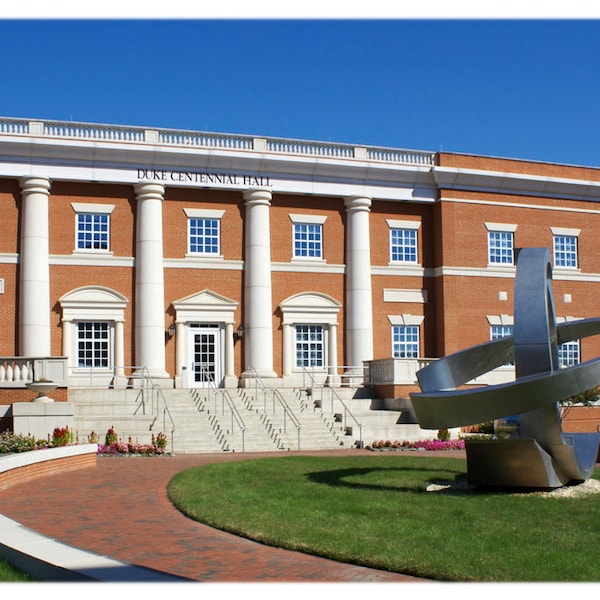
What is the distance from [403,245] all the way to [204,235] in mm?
8926

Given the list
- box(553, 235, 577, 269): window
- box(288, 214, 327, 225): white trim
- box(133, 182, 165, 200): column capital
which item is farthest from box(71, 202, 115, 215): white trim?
box(553, 235, 577, 269): window

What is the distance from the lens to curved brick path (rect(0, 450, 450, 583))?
9148mm

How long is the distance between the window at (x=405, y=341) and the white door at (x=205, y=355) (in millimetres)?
7684

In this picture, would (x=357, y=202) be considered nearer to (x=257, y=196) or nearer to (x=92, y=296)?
(x=257, y=196)

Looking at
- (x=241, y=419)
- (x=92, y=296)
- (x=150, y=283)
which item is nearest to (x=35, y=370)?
(x=241, y=419)

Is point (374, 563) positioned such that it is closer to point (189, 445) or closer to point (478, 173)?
point (189, 445)

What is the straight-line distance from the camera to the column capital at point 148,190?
3525cm

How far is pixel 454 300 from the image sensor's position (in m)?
38.7

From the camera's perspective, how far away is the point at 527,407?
13.6 m

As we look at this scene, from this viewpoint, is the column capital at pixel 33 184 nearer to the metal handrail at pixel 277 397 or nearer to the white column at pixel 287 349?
the metal handrail at pixel 277 397

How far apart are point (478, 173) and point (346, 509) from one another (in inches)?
1113

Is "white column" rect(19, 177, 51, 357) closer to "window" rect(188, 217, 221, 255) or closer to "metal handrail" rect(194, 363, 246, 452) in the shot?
"window" rect(188, 217, 221, 255)

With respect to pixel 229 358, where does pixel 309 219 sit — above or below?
above

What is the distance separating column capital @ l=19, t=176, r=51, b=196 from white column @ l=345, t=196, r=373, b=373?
1253 centimetres
